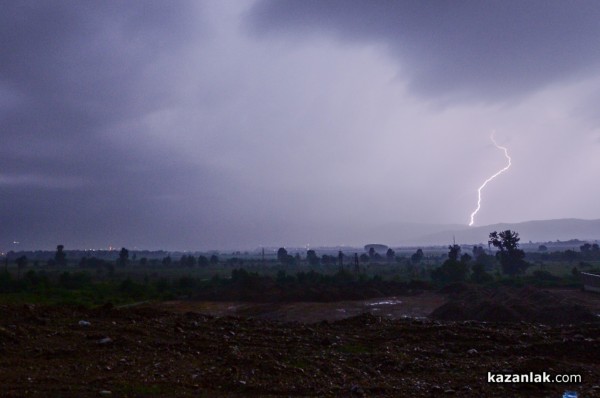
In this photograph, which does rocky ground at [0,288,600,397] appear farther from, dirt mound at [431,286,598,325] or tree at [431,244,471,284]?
tree at [431,244,471,284]

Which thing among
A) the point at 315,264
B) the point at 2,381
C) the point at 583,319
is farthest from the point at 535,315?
the point at 315,264

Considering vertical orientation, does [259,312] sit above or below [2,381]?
below

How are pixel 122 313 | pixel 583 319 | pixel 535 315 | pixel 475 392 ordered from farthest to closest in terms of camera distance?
pixel 535 315 < pixel 583 319 < pixel 122 313 < pixel 475 392

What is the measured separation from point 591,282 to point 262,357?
3048cm

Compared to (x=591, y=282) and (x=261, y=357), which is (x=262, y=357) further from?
(x=591, y=282)

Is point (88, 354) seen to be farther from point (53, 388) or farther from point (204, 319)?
point (204, 319)

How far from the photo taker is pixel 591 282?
109 ft

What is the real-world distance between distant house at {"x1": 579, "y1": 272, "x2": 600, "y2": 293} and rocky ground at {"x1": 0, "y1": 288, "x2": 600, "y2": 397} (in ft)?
67.2

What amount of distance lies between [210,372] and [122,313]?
683cm

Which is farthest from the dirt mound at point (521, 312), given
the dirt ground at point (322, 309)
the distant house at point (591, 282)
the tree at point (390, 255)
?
the tree at point (390, 255)

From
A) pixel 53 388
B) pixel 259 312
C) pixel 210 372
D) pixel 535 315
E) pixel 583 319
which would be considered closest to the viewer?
pixel 53 388

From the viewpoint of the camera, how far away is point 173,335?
41.4 feet

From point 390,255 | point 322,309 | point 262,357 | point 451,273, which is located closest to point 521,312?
point 322,309

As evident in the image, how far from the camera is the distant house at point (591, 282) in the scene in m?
32.1
